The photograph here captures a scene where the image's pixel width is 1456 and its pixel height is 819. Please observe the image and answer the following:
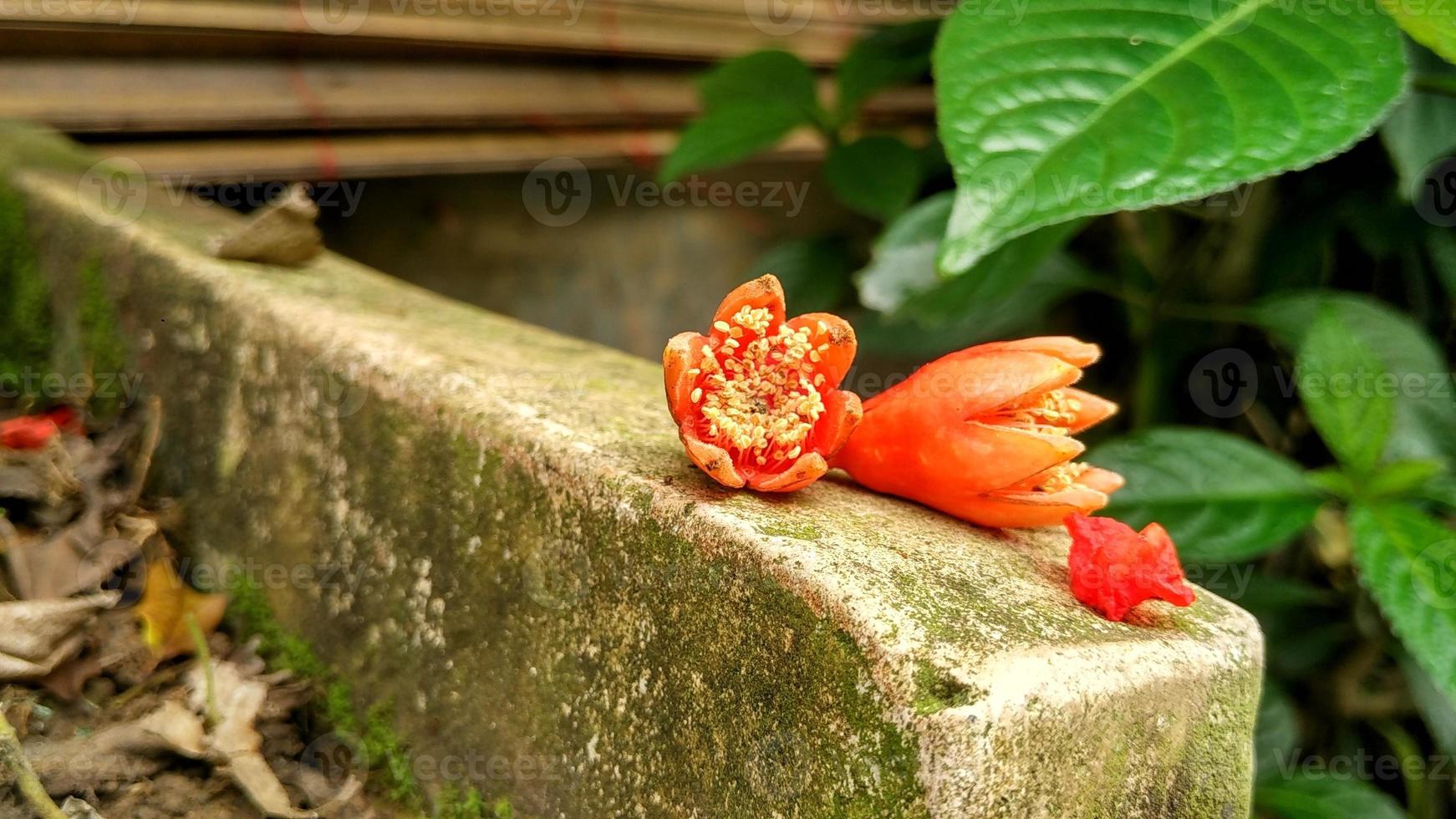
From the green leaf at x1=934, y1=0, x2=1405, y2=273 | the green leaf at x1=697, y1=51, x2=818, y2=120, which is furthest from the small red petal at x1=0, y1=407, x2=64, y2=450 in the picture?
the green leaf at x1=697, y1=51, x2=818, y2=120

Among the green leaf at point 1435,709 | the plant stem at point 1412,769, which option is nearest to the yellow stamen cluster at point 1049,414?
the green leaf at point 1435,709

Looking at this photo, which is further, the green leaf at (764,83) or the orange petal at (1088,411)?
the green leaf at (764,83)

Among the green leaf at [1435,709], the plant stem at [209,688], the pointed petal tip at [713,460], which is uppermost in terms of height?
the pointed petal tip at [713,460]

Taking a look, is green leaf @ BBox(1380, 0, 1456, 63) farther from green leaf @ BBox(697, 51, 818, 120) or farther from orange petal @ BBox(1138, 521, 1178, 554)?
green leaf @ BBox(697, 51, 818, 120)

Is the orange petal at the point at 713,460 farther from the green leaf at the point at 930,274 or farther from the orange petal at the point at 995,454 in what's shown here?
the green leaf at the point at 930,274

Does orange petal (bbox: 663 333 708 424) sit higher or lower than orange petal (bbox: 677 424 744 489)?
higher

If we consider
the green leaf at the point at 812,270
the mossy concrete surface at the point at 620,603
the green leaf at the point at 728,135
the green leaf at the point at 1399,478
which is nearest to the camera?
the mossy concrete surface at the point at 620,603

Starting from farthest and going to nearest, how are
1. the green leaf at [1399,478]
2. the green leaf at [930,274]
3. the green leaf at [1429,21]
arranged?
the green leaf at [930,274] → the green leaf at [1399,478] → the green leaf at [1429,21]

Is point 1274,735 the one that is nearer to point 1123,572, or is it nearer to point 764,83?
point 1123,572
